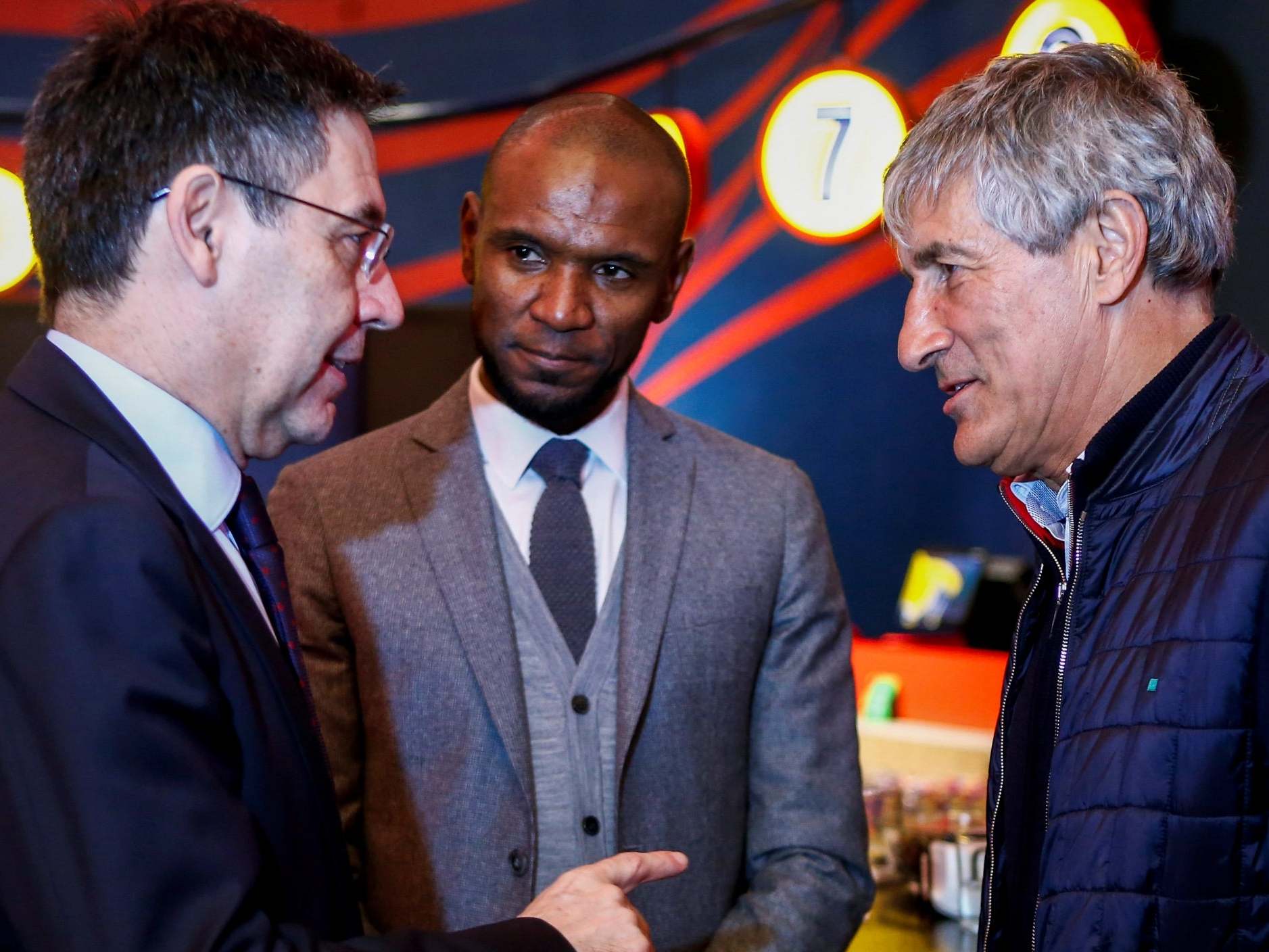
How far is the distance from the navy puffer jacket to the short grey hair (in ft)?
0.42

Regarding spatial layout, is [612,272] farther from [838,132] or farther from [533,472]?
[838,132]

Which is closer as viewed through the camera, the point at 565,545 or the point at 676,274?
the point at 565,545

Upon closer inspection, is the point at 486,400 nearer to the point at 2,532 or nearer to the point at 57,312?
the point at 57,312

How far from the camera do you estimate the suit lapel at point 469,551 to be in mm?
1729

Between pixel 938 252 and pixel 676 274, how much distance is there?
0.63 meters

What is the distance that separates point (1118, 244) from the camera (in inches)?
54.1

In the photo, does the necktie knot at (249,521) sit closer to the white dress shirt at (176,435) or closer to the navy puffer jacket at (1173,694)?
the white dress shirt at (176,435)

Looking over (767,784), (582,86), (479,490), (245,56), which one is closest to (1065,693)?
(767,784)

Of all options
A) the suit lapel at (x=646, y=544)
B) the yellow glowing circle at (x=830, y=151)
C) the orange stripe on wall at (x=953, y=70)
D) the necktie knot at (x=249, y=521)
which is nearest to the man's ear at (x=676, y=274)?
the suit lapel at (x=646, y=544)

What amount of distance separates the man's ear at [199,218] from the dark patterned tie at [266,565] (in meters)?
0.22

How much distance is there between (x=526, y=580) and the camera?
1820 millimetres

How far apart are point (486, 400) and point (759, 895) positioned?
0.83 m

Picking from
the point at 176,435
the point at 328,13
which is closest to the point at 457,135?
the point at 328,13

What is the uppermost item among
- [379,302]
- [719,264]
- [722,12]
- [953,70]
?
[722,12]
